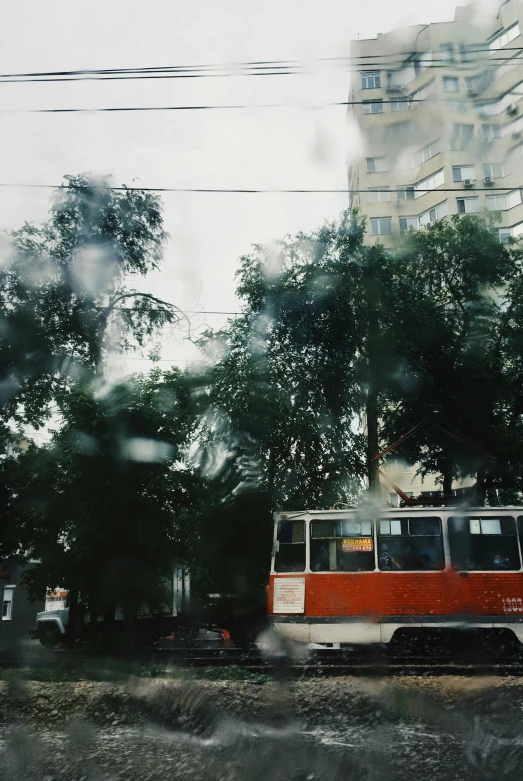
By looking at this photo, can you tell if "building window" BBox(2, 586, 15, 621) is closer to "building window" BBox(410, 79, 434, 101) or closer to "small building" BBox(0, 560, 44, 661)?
"small building" BBox(0, 560, 44, 661)

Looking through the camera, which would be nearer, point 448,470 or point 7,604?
point 448,470

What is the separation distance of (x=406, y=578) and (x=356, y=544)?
1.20 meters

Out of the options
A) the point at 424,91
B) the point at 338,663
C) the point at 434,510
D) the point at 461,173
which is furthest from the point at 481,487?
the point at 461,173

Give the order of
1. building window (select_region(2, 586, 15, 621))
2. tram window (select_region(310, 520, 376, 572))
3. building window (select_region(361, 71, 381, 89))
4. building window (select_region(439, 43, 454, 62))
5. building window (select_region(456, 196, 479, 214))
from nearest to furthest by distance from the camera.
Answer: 1. building window (select_region(439, 43, 454, 62))
2. building window (select_region(361, 71, 381, 89))
3. tram window (select_region(310, 520, 376, 572))
4. building window (select_region(2, 586, 15, 621))
5. building window (select_region(456, 196, 479, 214))

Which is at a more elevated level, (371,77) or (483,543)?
(371,77)

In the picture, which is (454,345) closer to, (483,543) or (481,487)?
(481,487)

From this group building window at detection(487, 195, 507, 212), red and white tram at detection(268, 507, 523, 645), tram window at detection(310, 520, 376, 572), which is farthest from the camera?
building window at detection(487, 195, 507, 212)

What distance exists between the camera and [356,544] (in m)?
13.3

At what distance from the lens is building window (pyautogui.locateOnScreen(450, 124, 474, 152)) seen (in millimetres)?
13728

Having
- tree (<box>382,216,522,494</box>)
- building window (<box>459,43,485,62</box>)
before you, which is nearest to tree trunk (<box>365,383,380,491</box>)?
tree (<box>382,216,522,494</box>)

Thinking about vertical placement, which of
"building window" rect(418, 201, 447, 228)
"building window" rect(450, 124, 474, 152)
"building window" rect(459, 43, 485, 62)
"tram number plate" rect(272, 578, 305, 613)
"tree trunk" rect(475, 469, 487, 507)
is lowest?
"tram number plate" rect(272, 578, 305, 613)

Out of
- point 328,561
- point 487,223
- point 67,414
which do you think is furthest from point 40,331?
point 487,223

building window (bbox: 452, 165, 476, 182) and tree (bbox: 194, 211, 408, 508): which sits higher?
building window (bbox: 452, 165, 476, 182)

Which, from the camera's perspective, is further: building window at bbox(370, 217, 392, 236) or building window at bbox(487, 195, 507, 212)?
building window at bbox(370, 217, 392, 236)
